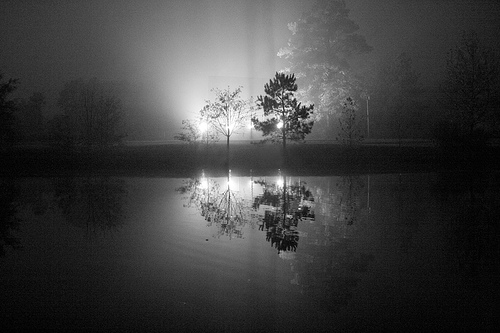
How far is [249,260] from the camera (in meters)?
9.36

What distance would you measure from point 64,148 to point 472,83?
45787 mm

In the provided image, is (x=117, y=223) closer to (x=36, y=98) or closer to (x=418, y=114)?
(x=418, y=114)

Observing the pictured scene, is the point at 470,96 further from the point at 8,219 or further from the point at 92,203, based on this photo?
the point at 8,219

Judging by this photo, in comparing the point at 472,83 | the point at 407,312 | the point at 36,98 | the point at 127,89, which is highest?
the point at 127,89

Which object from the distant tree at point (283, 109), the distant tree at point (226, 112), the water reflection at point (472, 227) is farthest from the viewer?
the distant tree at point (226, 112)

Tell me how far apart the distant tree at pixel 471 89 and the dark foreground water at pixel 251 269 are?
99.4ft

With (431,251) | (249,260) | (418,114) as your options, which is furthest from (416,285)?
(418,114)

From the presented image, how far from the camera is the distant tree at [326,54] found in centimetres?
5716

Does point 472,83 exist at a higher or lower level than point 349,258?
higher

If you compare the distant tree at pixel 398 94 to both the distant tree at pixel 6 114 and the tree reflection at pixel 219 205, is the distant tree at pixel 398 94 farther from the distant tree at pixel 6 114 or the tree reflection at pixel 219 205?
the distant tree at pixel 6 114

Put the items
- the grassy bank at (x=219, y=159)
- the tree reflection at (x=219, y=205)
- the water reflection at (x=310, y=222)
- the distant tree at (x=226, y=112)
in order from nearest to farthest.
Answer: the water reflection at (x=310, y=222)
the tree reflection at (x=219, y=205)
the grassy bank at (x=219, y=159)
the distant tree at (x=226, y=112)

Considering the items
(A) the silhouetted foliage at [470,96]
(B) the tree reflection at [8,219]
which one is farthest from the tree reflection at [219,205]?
(A) the silhouetted foliage at [470,96]

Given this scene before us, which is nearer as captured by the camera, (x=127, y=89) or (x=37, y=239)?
(x=37, y=239)

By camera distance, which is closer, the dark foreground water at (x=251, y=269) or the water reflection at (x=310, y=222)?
the dark foreground water at (x=251, y=269)
